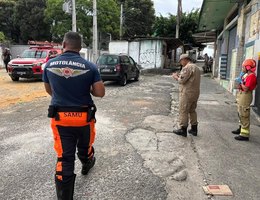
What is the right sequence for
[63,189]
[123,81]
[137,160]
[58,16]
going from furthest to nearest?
1. [58,16]
2. [123,81]
3. [137,160]
4. [63,189]

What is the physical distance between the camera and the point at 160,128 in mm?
6719

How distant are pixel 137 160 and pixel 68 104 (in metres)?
1.85

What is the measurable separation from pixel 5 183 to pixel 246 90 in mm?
4530

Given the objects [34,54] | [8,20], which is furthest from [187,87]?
[8,20]

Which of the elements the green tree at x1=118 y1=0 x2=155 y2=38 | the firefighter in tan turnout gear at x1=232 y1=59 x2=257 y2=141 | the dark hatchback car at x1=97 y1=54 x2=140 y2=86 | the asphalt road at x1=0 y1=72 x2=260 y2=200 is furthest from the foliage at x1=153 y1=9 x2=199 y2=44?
the firefighter in tan turnout gear at x1=232 y1=59 x2=257 y2=141

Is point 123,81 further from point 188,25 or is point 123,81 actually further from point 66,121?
point 188,25

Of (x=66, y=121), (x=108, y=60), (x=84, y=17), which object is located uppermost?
(x=84, y=17)

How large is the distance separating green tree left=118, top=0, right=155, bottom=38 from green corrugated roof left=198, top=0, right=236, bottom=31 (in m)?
24.3

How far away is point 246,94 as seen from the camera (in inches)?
232

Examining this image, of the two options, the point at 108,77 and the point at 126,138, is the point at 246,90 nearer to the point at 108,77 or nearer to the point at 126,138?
the point at 126,138

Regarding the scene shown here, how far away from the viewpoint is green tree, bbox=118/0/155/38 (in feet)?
146

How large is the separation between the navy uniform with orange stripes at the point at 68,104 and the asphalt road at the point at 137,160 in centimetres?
48

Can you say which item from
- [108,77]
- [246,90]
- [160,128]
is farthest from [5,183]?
[108,77]

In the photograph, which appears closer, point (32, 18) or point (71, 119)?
point (71, 119)
